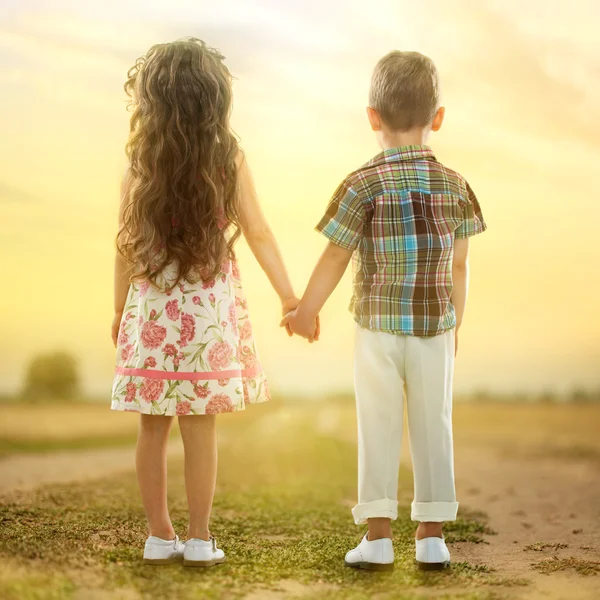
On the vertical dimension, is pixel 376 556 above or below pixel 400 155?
below

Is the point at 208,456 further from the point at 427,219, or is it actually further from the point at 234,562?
the point at 427,219

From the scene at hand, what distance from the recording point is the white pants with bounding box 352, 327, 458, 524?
281 centimetres

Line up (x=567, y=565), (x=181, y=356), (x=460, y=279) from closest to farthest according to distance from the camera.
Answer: (x=181, y=356) → (x=460, y=279) → (x=567, y=565)

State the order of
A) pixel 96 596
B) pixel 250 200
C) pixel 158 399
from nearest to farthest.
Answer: pixel 96 596 < pixel 158 399 < pixel 250 200

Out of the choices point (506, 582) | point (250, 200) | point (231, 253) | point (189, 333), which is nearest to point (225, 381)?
point (189, 333)

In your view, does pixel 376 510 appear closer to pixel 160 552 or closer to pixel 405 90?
pixel 160 552

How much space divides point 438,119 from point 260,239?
724 mm

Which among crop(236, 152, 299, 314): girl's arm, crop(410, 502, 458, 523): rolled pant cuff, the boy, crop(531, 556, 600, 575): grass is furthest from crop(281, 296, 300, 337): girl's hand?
crop(531, 556, 600, 575): grass

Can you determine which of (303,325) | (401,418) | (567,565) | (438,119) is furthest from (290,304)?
(567,565)

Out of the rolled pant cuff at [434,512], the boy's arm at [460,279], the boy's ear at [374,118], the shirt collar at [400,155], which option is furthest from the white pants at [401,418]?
the boy's ear at [374,118]

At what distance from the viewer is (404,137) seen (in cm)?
283

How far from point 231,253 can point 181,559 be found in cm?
104

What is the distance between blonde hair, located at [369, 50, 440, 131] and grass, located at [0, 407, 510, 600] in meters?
1.49

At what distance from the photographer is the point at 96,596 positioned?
2.48m
